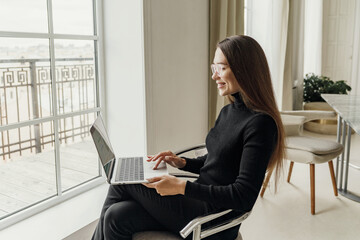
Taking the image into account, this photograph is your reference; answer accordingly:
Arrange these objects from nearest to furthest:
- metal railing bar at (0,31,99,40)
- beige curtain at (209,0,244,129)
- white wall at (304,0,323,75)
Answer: metal railing bar at (0,31,99,40), beige curtain at (209,0,244,129), white wall at (304,0,323,75)

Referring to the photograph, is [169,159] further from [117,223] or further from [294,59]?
[294,59]

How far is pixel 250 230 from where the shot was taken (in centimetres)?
243

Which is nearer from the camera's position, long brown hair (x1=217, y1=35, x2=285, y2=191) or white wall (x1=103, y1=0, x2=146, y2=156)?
long brown hair (x1=217, y1=35, x2=285, y2=191)

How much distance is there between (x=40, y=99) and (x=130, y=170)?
0.78 m

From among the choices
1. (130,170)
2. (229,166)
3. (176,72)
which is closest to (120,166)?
(130,170)

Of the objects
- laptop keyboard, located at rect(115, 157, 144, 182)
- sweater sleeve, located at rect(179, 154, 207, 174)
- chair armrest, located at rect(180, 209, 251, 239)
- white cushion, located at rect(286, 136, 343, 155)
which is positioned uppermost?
laptop keyboard, located at rect(115, 157, 144, 182)

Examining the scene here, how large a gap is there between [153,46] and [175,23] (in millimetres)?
322

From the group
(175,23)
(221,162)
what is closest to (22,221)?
(221,162)

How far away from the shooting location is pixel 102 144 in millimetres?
1485

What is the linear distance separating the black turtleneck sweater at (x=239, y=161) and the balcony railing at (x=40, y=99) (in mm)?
993

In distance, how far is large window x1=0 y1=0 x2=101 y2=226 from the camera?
1.79 meters

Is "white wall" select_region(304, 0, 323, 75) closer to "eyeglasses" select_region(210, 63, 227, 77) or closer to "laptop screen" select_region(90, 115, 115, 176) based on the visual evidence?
"eyeglasses" select_region(210, 63, 227, 77)

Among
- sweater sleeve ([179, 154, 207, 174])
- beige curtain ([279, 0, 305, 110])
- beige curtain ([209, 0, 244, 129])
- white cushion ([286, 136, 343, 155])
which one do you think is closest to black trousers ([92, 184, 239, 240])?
sweater sleeve ([179, 154, 207, 174])

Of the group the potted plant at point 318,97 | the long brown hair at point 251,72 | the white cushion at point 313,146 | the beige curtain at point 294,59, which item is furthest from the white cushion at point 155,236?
the potted plant at point 318,97
